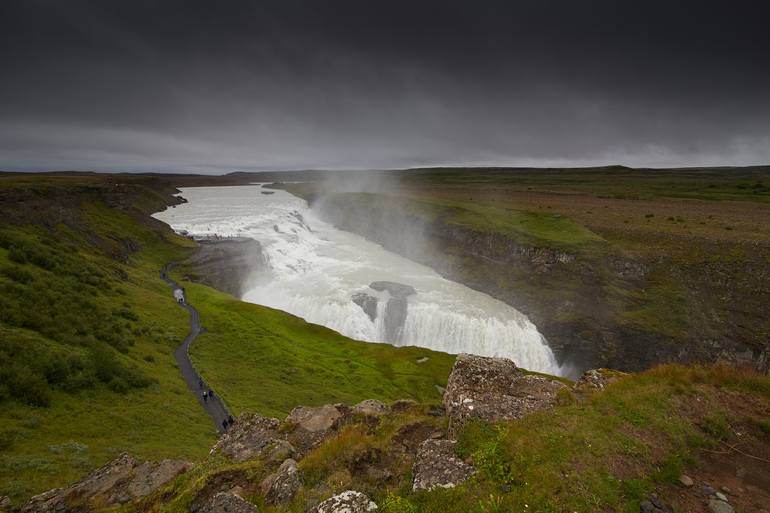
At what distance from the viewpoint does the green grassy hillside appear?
68.1 feet

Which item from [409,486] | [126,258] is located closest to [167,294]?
[126,258]

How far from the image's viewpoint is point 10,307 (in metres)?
28.9

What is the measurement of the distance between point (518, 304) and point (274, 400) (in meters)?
42.5

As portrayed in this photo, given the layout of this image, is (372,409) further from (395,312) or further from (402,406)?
(395,312)

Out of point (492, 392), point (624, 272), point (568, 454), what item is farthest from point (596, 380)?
point (624, 272)

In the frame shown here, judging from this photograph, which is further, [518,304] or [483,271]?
[483,271]

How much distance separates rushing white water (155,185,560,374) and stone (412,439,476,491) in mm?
42954

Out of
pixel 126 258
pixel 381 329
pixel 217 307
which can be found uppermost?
pixel 126 258

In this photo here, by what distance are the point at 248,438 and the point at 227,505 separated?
5.84 metres

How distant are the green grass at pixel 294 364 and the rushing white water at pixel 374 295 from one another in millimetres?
5697

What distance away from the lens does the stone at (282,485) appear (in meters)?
9.73

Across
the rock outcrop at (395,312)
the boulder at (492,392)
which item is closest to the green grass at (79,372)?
the boulder at (492,392)

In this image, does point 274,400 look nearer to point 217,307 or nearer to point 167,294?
point 217,307

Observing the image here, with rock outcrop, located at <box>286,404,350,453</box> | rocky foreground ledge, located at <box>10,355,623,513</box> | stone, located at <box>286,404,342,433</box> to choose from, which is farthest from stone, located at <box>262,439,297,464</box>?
stone, located at <box>286,404,342,433</box>
